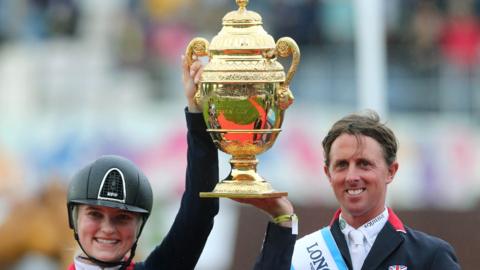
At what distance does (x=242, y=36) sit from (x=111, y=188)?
2.53 feet

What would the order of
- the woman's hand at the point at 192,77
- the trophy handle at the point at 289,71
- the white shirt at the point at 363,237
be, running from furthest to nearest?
the woman's hand at the point at 192,77 → the white shirt at the point at 363,237 → the trophy handle at the point at 289,71

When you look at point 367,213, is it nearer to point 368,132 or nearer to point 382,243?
point 382,243

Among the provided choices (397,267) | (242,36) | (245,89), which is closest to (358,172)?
(397,267)

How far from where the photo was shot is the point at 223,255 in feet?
42.7

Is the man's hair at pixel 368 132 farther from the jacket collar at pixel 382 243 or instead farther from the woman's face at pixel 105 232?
the woman's face at pixel 105 232

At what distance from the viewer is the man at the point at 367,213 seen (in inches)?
238

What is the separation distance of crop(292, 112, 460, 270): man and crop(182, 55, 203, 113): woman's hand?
539 mm

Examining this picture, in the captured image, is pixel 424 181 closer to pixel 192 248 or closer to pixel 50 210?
pixel 50 210

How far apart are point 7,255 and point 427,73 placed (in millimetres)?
6683

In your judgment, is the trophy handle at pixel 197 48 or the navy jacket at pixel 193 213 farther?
the navy jacket at pixel 193 213

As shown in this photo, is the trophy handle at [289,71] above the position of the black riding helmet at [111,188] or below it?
above

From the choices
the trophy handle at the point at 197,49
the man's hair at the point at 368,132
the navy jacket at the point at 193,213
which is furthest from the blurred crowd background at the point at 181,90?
the man's hair at the point at 368,132

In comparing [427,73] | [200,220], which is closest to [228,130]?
[200,220]

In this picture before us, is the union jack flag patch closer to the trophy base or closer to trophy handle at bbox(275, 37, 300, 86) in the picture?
the trophy base
